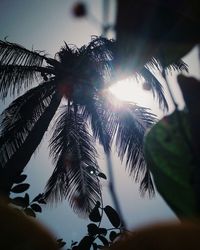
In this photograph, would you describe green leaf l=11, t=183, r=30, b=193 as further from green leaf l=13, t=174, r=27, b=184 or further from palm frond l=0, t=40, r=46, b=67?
palm frond l=0, t=40, r=46, b=67

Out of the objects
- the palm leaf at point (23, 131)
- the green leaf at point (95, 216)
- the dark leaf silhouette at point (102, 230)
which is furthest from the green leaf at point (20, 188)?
the palm leaf at point (23, 131)

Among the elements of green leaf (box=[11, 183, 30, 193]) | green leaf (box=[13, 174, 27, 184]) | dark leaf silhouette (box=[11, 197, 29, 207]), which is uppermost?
green leaf (box=[13, 174, 27, 184])

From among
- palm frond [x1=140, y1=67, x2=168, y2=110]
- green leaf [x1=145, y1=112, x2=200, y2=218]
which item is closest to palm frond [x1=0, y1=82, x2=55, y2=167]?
palm frond [x1=140, y1=67, x2=168, y2=110]

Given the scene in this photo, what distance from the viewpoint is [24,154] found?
4766 mm

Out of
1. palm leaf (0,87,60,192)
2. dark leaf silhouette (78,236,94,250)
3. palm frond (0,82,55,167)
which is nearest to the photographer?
dark leaf silhouette (78,236,94,250)

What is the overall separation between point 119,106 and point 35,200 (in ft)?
10.2

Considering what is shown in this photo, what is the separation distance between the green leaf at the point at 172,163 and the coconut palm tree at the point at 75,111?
4547 millimetres

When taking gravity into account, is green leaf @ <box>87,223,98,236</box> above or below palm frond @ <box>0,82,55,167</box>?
below

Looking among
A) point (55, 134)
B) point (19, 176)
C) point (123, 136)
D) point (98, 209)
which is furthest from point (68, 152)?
point (98, 209)

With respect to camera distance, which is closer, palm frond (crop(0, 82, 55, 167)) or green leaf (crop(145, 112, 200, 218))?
green leaf (crop(145, 112, 200, 218))

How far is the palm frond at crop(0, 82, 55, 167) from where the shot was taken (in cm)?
541

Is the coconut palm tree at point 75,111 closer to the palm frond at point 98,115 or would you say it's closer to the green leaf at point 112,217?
the palm frond at point 98,115

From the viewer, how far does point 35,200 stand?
11.0 feet

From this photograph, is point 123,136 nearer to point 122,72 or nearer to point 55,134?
point 55,134
